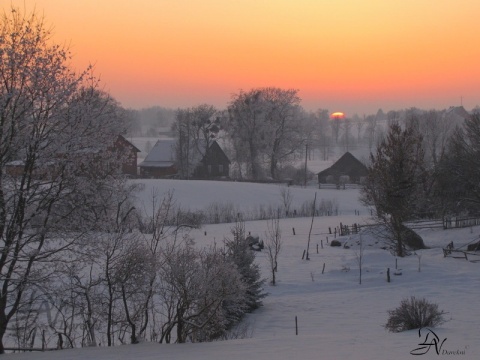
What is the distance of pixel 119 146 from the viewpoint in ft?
50.1

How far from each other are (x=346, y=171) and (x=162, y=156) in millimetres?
27369

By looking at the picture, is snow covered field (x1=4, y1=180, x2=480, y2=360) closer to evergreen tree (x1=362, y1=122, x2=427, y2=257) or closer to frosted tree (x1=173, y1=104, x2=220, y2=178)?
evergreen tree (x1=362, y1=122, x2=427, y2=257)

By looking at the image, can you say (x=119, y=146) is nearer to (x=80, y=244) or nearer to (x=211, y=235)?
(x=80, y=244)

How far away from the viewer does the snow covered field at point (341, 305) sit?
12.3 meters

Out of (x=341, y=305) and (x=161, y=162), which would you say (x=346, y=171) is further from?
(x=341, y=305)

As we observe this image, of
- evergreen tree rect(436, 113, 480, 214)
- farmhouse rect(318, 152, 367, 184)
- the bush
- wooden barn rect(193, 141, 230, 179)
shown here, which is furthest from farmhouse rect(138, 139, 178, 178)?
the bush

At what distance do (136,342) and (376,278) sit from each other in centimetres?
1607

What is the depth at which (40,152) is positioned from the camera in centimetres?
1266

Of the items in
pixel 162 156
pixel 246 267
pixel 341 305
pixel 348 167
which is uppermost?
pixel 162 156

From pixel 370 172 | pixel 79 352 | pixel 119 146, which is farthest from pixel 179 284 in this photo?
pixel 370 172

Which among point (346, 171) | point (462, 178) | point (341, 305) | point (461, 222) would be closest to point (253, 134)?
point (346, 171)

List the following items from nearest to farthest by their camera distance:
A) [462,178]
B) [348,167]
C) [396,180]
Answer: [396,180]
[462,178]
[348,167]

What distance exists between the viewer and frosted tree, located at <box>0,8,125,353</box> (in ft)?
40.7

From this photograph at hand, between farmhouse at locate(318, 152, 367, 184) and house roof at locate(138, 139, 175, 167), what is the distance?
22.2 m
